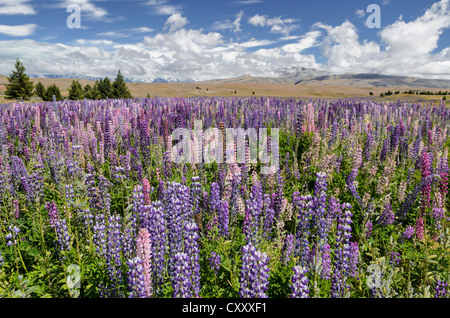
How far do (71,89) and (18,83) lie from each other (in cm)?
1684

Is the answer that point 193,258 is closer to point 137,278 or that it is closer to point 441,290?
point 137,278

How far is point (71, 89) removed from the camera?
4259 cm

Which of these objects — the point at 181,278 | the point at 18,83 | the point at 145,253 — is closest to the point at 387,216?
the point at 181,278

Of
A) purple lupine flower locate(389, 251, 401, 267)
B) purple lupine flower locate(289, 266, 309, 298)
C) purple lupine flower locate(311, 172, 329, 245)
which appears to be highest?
purple lupine flower locate(311, 172, 329, 245)

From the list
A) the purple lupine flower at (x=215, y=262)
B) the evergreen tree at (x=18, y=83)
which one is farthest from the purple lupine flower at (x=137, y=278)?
the evergreen tree at (x=18, y=83)

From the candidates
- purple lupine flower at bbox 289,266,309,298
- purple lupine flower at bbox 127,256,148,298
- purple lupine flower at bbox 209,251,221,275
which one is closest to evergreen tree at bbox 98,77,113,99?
purple lupine flower at bbox 209,251,221,275

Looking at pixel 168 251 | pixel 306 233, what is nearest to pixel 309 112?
pixel 306 233

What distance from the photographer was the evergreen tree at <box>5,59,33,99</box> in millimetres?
50250

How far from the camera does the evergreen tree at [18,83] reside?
5025 centimetres

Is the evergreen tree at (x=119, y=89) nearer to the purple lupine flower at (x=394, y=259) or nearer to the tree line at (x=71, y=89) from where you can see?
the tree line at (x=71, y=89)

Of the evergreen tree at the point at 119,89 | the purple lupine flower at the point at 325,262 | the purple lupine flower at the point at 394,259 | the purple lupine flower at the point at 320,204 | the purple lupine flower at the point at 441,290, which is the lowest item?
the purple lupine flower at the point at 394,259

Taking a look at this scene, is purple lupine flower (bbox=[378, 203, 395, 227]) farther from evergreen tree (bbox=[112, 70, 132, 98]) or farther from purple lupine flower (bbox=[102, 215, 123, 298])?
evergreen tree (bbox=[112, 70, 132, 98])

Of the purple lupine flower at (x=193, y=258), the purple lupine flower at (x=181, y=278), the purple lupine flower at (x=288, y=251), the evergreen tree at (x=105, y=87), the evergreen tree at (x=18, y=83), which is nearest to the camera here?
the purple lupine flower at (x=181, y=278)

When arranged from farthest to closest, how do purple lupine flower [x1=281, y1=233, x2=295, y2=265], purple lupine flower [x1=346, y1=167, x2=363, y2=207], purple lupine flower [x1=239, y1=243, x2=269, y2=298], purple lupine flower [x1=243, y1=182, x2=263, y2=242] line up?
purple lupine flower [x1=346, y1=167, x2=363, y2=207]
purple lupine flower [x1=281, y1=233, x2=295, y2=265]
purple lupine flower [x1=243, y1=182, x2=263, y2=242]
purple lupine flower [x1=239, y1=243, x2=269, y2=298]
